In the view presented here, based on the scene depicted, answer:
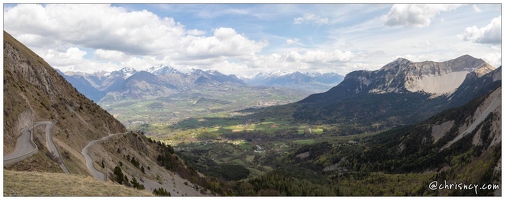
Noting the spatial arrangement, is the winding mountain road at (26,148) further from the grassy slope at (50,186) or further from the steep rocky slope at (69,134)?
the grassy slope at (50,186)

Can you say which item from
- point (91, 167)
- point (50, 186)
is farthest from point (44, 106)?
point (50, 186)


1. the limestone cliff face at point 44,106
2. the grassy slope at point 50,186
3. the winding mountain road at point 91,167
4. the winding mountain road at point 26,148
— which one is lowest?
the winding mountain road at point 91,167

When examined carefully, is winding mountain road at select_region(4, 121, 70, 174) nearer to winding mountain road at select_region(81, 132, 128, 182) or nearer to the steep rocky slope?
the steep rocky slope

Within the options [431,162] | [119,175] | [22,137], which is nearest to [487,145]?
[431,162]

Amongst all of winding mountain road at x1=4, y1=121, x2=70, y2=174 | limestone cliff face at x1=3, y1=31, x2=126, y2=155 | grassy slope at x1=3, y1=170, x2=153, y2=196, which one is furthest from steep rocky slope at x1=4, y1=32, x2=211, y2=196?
grassy slope at x1=3, y1=170, x2=153, y2=196

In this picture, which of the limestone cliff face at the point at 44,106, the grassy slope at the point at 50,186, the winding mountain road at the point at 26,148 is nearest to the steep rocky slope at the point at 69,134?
the limestone cliff face at the point at 44,106

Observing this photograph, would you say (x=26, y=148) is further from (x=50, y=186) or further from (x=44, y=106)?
(x=44, y=106)
